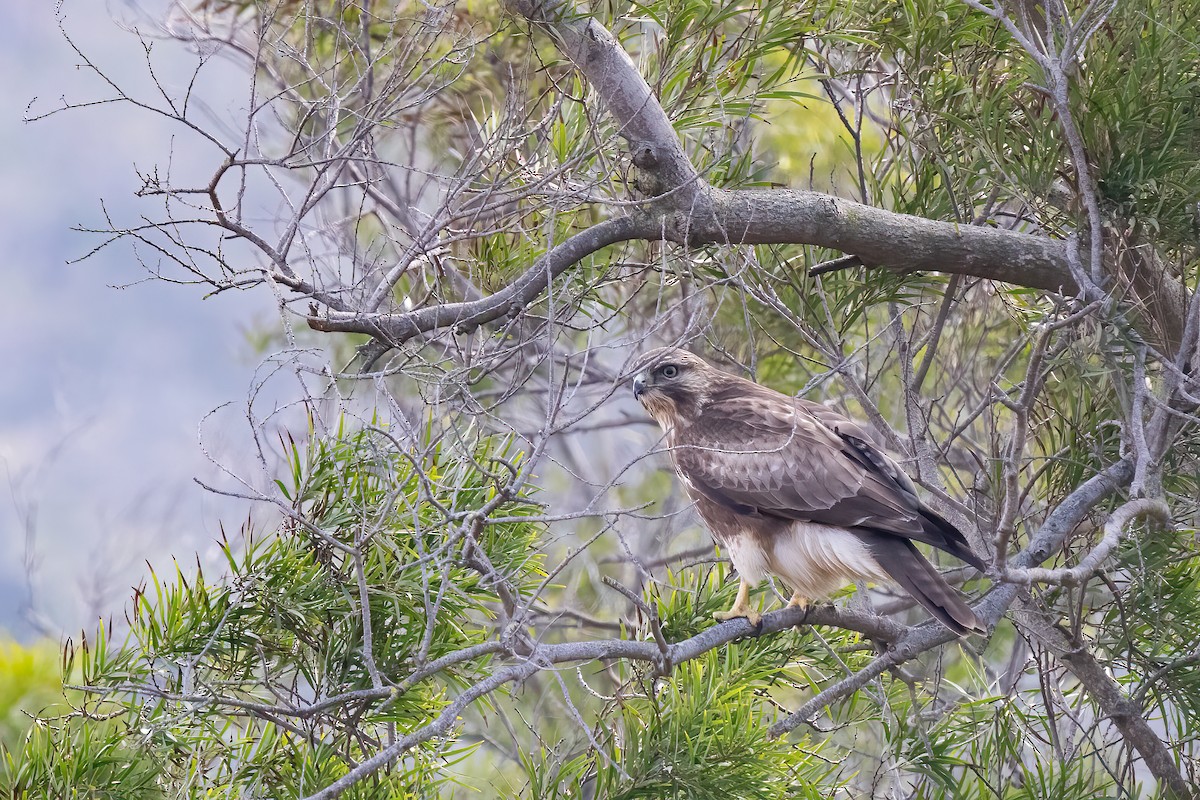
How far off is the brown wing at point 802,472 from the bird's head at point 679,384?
22 cm

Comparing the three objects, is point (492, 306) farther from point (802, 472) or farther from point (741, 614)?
point (802, 472)

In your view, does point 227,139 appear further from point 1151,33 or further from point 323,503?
point 1151,33

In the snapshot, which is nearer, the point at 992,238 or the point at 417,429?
the point at 417,429

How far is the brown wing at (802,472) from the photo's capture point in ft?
12.2

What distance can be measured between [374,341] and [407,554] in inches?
22.5

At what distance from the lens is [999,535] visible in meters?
2.29

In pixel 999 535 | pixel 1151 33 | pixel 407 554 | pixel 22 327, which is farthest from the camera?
pixel 22 327

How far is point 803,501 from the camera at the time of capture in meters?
3.91

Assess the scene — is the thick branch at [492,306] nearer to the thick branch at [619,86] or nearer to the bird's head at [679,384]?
the thick branch at [619,86]

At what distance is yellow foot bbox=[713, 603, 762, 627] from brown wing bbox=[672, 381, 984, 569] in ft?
1.39

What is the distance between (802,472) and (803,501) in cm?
11

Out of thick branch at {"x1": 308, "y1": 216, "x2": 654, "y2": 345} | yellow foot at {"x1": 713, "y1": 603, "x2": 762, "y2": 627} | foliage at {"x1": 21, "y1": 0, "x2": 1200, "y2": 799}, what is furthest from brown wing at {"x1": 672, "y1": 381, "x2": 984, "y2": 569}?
thick branch at {"x1": 308, "y1": 216, "x2": 654, "y2": 345}

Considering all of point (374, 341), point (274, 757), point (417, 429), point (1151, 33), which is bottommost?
point (274, 757)

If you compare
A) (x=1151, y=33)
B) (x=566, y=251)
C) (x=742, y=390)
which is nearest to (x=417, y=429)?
(x=566, y=251)
